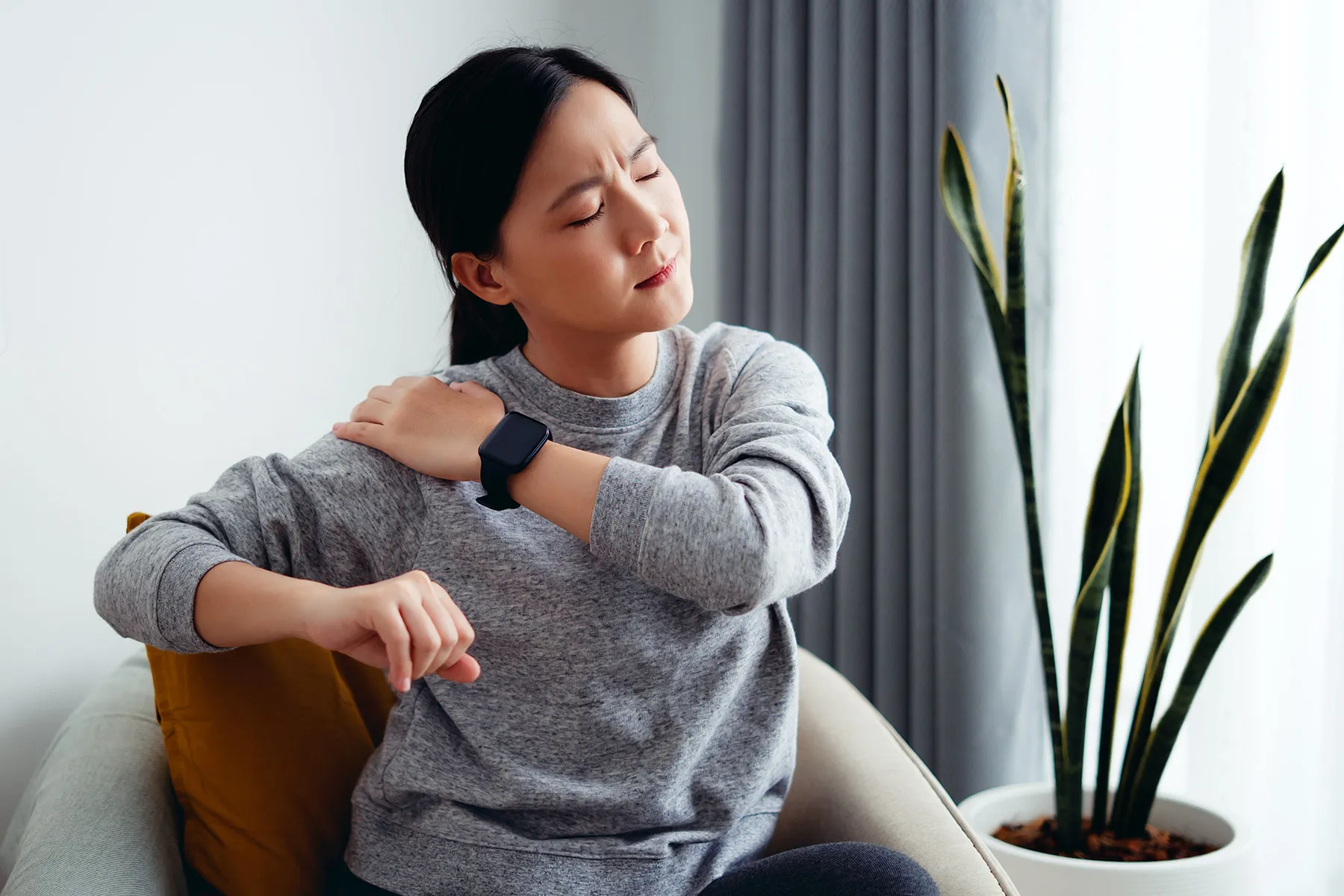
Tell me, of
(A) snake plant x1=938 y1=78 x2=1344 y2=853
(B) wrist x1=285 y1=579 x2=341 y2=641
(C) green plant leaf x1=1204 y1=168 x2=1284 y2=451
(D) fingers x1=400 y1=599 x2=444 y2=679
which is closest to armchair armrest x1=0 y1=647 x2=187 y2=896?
(B) wrist x1=285 y1=579 x2=341 y2=641

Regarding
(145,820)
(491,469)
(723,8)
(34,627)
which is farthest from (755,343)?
(723,8)

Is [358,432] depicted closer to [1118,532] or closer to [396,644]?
[396,644]

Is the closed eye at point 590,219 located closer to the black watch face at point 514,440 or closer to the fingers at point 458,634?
the black watch face at point 514,440

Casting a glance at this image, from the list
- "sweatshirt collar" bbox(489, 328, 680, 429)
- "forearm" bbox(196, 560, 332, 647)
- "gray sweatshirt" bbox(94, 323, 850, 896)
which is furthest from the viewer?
"sweatshirt collar" bbox(489, 328, 680, 429)

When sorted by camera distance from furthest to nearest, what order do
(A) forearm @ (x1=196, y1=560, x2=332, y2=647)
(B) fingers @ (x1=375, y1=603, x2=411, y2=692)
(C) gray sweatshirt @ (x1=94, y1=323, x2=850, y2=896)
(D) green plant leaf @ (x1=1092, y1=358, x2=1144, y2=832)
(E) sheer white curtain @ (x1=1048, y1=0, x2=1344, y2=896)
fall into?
(E) sheer white curtain @ (x1=1048, y1=0, x2=1344, y2=896), (D) green plant leaf @ (x1=1092, y1=358, x2=1144, y2=832), (C) gray sweatshirt @ (x1=94, y1=323, x2=850, y2=896), (A) forearm @ (x1=196, y1=560, x2=332, y2=647), (B) fingers @ (x1=375, y1=603, x2=411, y2=692)

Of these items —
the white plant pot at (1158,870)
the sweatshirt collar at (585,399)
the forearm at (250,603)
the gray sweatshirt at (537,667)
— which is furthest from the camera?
the white plant pot at (1158,870)

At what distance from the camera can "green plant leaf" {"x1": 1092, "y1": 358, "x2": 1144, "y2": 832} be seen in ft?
4.39

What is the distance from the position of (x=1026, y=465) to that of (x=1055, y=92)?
67cm

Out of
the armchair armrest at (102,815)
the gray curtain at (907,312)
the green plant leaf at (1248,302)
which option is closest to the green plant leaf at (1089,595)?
the green plant leaf at (1248,302)

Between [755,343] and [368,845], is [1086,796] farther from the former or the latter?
[368,845]

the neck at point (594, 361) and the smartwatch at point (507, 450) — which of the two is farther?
the neck at point (594, 361)

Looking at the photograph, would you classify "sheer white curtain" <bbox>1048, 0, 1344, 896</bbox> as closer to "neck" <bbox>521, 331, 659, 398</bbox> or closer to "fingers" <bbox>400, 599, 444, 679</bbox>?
"neck" <bbox>521, 331, 659, 398</bbox>

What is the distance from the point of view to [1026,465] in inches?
54.5

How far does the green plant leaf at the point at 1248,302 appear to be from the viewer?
121 centimetres
